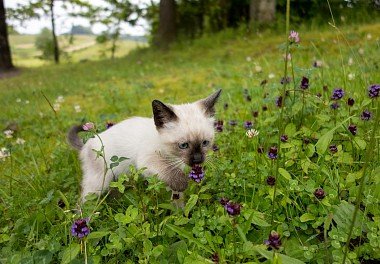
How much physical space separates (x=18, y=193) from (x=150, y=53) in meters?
13.5

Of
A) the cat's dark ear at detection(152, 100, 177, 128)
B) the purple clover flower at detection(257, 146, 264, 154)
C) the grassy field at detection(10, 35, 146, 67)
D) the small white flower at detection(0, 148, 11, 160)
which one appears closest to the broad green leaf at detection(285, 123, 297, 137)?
the purple clover flower at detection(257, 146, 264, 154)

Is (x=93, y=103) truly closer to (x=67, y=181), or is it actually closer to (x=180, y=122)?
(x=67, y=181)

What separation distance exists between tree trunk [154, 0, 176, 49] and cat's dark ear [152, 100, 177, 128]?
44.6 ft

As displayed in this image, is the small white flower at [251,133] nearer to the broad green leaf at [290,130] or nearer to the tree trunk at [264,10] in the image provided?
the broad green leaf at [290,130]

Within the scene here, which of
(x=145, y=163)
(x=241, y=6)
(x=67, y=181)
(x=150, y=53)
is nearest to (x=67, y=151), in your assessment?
(x=67, y=181)

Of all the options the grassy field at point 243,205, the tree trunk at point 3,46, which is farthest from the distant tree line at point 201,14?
the grassy field at point 243,205

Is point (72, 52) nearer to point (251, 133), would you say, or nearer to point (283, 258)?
point (251, 133)

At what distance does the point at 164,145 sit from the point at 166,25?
1437 centimetres

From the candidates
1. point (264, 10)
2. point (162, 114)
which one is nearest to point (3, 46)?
point (264, 10)

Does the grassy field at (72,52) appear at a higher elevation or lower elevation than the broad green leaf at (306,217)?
lower

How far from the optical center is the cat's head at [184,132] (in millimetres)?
2943

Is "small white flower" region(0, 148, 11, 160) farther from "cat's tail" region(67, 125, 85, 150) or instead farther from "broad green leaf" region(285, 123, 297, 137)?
"broad green leaf" region(285, 123, 297, 137)

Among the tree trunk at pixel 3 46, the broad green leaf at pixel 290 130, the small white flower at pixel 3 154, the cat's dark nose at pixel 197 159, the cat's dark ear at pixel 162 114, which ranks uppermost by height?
the cat's dark ear at pixel 162 114

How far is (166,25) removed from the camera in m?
16.5
